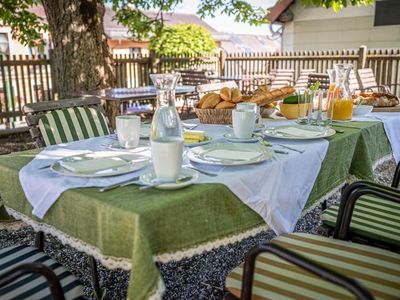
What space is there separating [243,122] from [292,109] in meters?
0.76

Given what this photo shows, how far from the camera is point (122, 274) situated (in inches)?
94.1

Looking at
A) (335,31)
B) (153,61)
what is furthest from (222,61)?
(335,31)

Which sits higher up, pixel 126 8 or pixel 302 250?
pixel 126 8

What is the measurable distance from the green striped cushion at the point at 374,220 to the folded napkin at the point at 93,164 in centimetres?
97

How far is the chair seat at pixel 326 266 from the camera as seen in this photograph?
4.23 ft

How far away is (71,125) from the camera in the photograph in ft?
8.02

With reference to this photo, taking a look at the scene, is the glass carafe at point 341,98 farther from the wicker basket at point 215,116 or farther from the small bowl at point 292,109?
the wicker basket at point 215,116

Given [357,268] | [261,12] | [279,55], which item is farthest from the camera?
[279,55]

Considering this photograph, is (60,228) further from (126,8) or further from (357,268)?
(126,8)

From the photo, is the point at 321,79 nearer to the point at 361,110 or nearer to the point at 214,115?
the point at 361,110

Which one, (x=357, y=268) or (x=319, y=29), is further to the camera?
(x=319, y=29)

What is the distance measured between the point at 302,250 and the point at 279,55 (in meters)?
9.96

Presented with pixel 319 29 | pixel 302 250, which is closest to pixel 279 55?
pixel 319 29

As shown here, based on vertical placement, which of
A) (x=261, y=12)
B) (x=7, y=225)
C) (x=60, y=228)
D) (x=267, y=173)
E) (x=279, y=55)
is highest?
(x=261, y=12)
